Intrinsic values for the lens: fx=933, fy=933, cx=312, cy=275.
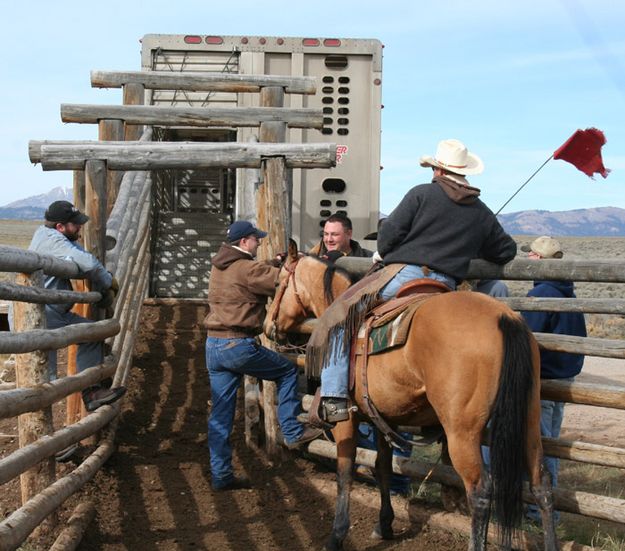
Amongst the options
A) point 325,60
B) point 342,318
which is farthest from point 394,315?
point 325,60

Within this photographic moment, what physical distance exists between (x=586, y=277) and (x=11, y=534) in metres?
3.37

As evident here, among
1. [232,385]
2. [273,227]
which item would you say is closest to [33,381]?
[232,385]

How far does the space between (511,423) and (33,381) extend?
2766mm

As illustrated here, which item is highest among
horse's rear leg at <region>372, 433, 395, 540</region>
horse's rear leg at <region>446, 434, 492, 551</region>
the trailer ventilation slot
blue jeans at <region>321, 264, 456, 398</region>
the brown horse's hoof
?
the trailer ventilation slot

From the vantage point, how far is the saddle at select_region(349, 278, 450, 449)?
5090 mm

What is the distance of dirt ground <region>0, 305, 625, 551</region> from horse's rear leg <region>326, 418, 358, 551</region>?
0.17 m

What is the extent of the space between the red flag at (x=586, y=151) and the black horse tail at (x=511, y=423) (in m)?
1.71

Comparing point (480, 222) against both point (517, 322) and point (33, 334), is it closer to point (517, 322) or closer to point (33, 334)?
point (517, 322)

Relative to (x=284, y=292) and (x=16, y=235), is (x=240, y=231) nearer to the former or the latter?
(x=284, y=292)

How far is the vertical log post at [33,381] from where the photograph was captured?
5469 millimetres

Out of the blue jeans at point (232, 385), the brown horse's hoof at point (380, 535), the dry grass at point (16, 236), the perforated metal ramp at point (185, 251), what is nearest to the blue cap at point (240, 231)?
the blue jeans at point (232, 385)

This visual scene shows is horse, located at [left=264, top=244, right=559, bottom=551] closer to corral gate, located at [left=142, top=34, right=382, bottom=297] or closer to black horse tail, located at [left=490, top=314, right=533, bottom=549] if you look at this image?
black horse tail, located at [left=490, top=314, right=533, bottom=549]

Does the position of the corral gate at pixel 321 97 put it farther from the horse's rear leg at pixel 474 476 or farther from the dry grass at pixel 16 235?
the dry grass at pixel 16 235

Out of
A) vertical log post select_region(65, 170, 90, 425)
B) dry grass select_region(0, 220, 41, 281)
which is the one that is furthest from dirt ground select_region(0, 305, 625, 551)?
dry grass select_region(0, 220, 41, 281)
